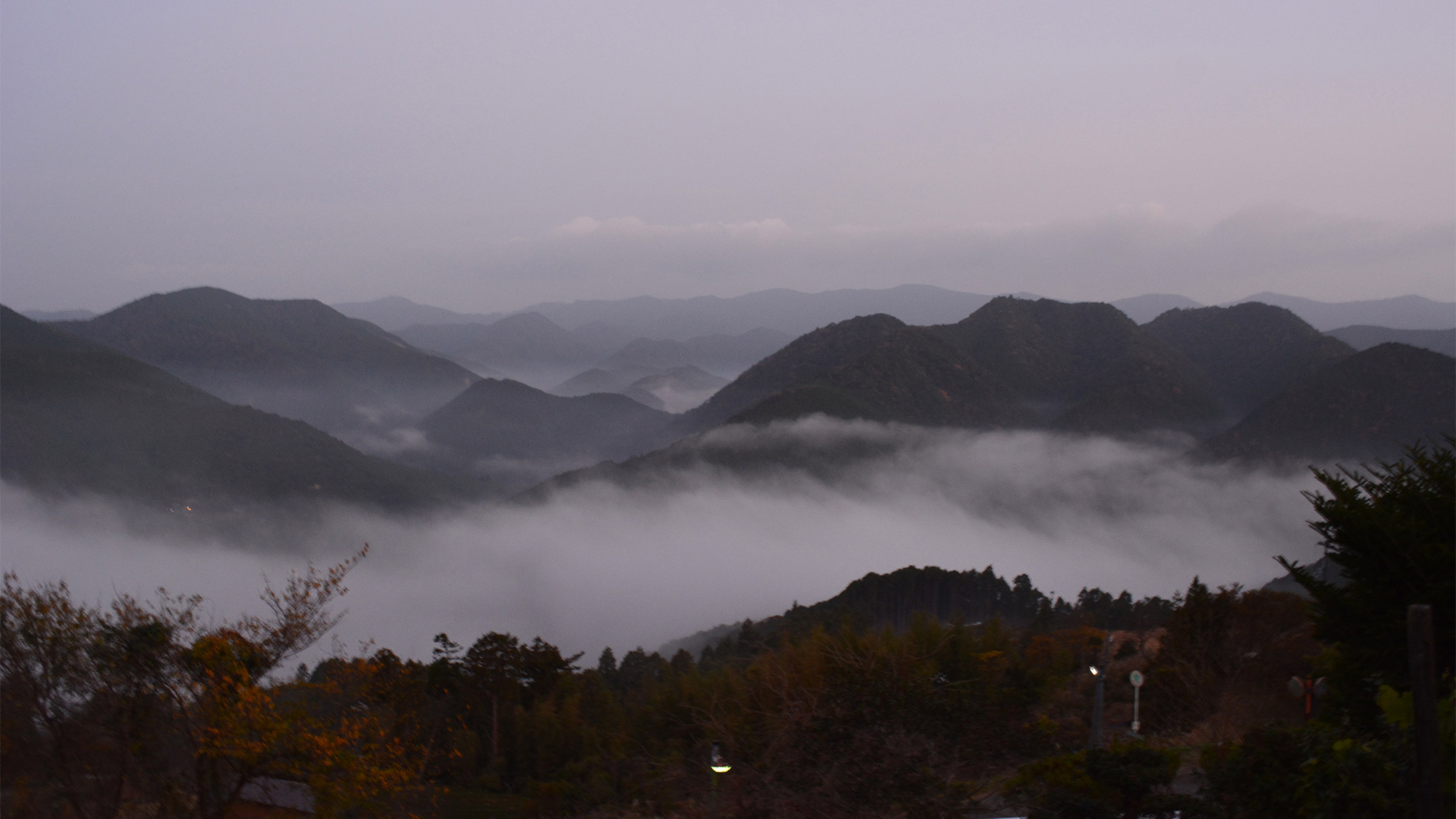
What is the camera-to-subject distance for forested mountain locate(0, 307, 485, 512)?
11775 cm

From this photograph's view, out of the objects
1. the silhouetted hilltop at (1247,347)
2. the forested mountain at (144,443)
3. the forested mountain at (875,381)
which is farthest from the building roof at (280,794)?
the forested mountain at (144,443)

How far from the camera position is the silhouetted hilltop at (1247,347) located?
122 metres

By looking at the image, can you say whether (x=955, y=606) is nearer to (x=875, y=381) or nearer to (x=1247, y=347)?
(x=875, y=381)

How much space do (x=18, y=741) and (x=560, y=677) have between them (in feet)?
88.3

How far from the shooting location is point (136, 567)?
114m

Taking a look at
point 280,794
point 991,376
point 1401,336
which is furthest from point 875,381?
point 280,794

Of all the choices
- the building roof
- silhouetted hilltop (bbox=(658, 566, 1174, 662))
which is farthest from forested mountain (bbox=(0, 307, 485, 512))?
the building roof

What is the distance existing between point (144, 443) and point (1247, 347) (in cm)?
16260

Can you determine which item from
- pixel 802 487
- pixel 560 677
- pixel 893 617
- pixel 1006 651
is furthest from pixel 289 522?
pixel 1006 651

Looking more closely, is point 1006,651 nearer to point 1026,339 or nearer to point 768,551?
point 768,551

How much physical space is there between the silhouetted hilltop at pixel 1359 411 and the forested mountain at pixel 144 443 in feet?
386

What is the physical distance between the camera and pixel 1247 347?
13750cm

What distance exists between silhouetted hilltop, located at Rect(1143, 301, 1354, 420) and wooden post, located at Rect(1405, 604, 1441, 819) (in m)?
121

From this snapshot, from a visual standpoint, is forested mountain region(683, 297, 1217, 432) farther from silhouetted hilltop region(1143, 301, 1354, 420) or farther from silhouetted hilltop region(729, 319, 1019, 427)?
silhouetted hilltop region(1143, 301, 1354, 420)
